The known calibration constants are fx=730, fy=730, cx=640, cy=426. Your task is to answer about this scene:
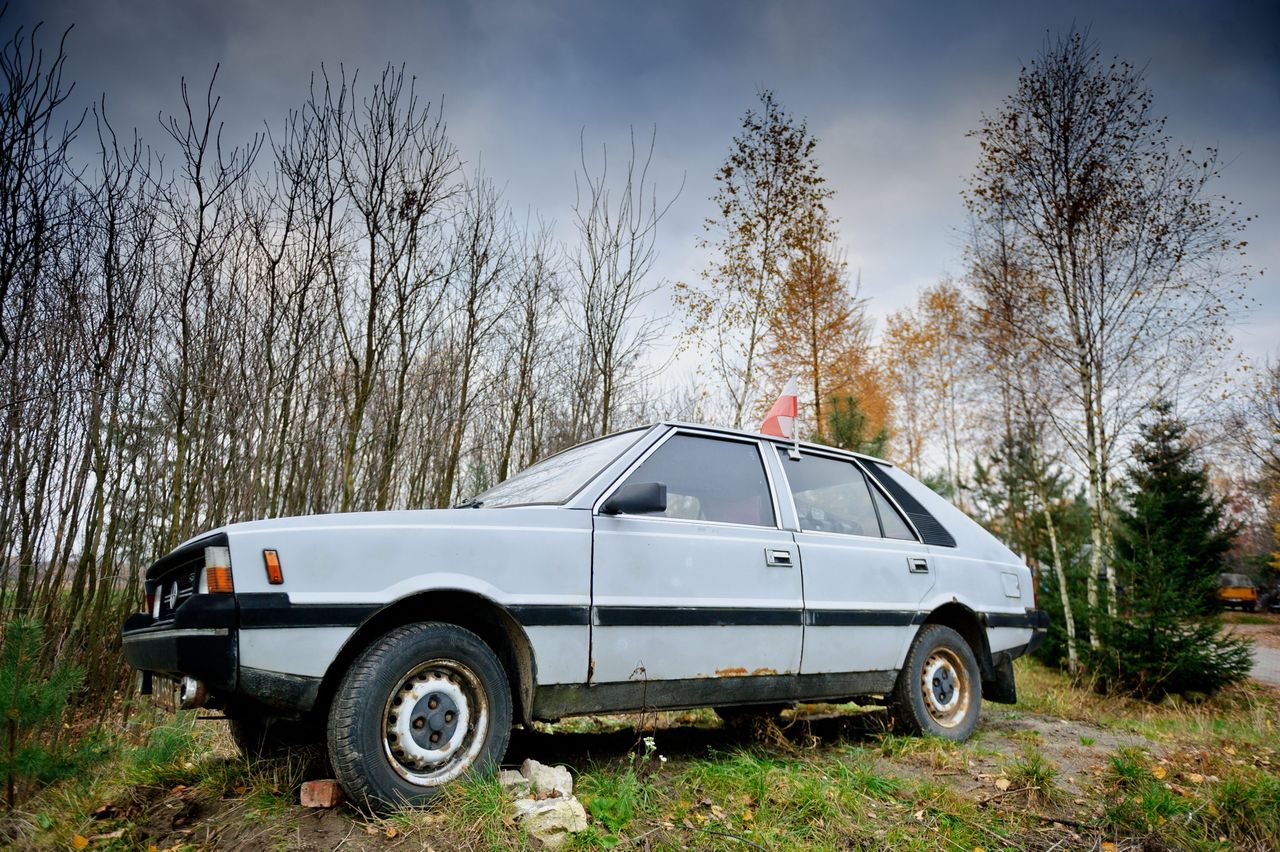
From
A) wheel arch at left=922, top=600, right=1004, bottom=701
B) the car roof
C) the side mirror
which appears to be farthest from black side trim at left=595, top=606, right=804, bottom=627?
wheel arch at left=922, top=600, right=1004, bottom=701

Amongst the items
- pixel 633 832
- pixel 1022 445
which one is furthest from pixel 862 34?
pixel 1022 445

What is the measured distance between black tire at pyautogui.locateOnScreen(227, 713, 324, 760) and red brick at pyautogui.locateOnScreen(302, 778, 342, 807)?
0.44 metres

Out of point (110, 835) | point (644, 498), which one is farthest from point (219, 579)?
point (644, 498)

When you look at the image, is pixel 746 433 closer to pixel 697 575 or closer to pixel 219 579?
pixel 697 575

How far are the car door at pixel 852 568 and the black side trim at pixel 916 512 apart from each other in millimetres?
89

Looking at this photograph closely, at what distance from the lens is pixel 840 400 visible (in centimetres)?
1711

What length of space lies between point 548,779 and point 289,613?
1253 millimetres

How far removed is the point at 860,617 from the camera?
4.21 meters

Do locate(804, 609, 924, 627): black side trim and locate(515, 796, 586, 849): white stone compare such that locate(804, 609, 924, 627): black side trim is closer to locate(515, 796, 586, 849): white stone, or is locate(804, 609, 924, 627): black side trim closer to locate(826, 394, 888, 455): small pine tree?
locate(515, 796, 586, 849): white stone

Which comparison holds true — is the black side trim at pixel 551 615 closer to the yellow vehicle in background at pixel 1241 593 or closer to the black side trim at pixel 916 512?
the black side trim at pixel 916 512

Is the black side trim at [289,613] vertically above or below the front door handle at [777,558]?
below

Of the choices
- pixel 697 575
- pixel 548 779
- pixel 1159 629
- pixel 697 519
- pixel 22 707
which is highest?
pixel 697 519

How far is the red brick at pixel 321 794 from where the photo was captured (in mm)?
2766

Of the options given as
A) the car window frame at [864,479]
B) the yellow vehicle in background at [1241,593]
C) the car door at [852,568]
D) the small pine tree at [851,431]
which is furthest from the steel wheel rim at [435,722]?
the yellow vehicle in background at [1241,593]
